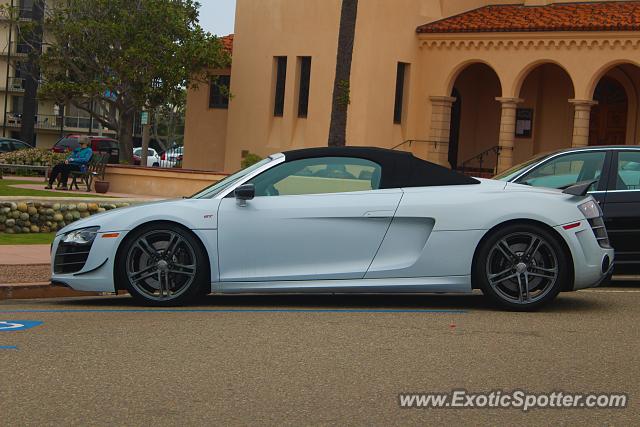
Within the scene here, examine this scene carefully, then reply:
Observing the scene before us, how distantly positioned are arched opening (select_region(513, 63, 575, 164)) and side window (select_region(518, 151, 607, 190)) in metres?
22.7

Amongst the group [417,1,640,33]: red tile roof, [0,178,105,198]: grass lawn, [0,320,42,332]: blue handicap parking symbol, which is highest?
[417,1,640,33]: red tile roof

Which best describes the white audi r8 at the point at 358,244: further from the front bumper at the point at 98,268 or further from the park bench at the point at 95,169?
the park bench at the point at 95,169

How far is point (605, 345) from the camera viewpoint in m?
8.23

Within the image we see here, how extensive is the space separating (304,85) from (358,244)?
2647cm

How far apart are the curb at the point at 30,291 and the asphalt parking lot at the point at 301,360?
1.08 m

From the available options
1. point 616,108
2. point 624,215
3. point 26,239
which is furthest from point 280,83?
point 624,215

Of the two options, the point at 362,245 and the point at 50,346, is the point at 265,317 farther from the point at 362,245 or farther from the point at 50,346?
the point at 50,346

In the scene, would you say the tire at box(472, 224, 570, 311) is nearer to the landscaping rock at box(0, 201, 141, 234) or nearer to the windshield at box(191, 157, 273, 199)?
the windshield at box(191, 157, 273, 199)

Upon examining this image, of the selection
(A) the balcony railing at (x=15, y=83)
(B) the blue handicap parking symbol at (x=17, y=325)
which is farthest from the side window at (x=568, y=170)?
(A) the balcony railing at (x=15, y=83)

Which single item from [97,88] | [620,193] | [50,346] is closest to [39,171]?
[97,88]

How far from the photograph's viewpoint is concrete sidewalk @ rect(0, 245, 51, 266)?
43.4 feet

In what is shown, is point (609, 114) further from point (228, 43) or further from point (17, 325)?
point (17, 325)

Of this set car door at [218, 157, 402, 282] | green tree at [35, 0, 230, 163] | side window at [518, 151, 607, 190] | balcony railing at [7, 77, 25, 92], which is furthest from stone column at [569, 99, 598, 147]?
balcony railing at [7, 77, 25, 92]

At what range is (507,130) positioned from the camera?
33844 millimetres
